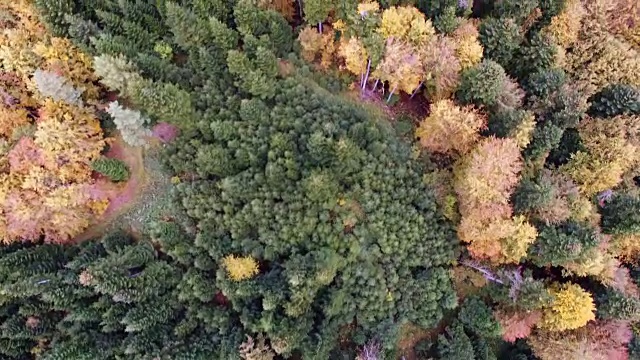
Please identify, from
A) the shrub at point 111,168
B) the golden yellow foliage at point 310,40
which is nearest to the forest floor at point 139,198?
the shrub at point 111,168

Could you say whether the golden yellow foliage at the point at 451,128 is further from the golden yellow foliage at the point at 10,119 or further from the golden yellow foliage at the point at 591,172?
the golden yellow foliage at the point at 10,119

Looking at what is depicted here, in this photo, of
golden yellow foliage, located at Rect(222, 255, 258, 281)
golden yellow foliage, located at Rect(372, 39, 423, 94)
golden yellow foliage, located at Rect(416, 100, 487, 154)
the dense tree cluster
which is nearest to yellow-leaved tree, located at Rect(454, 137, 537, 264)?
the dense tree cluster

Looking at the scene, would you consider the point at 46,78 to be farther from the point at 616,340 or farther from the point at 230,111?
the point at 616,340

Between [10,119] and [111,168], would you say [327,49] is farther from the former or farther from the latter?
[10,119]

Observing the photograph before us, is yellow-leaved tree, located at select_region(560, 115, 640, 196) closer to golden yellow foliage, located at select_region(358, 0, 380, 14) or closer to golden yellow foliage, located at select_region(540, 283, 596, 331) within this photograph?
golden yellow foliage, located at select_region(540, 283, 596, 331)

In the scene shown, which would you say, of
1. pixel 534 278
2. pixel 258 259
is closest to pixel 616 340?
pixel 534 278

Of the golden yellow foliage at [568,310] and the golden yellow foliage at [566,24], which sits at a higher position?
the golden yellow foliage at [566,24]

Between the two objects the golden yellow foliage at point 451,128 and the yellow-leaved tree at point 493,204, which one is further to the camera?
the golden yellow foliage at point 451,128
